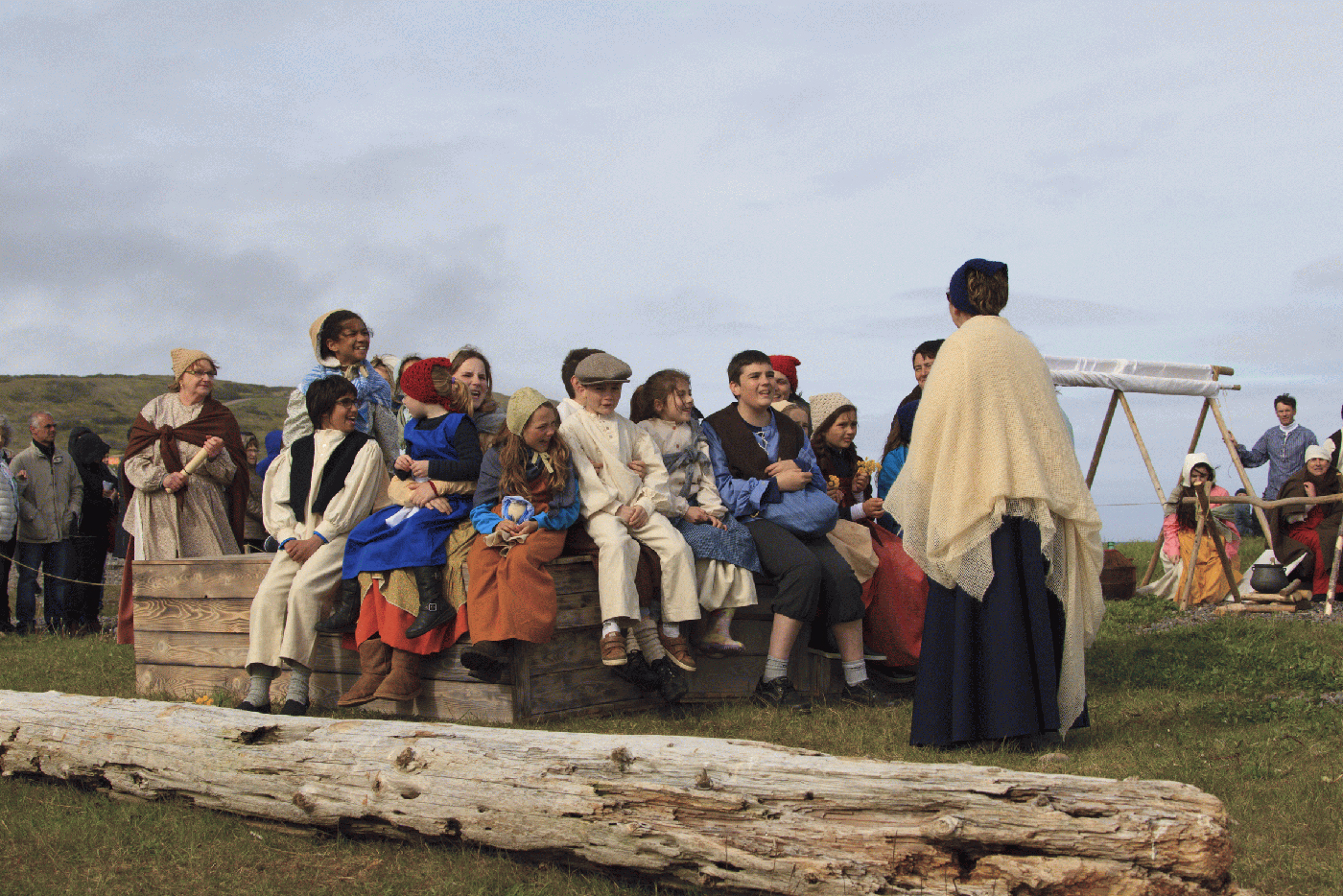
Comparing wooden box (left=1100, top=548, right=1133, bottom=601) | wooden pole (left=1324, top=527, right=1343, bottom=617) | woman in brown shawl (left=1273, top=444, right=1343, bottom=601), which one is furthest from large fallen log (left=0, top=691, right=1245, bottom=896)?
woman in brown shawl (left=1273, top=444, right=1343, bottom=601)

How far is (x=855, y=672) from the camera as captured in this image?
21.9ft

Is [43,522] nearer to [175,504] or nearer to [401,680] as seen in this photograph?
[175,504]

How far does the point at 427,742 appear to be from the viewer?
4203 millimetres

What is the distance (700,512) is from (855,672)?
1257 mm

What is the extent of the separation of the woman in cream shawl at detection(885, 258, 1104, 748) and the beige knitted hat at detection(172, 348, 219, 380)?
5.40 metres

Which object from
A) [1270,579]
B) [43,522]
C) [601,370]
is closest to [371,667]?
[601,370]

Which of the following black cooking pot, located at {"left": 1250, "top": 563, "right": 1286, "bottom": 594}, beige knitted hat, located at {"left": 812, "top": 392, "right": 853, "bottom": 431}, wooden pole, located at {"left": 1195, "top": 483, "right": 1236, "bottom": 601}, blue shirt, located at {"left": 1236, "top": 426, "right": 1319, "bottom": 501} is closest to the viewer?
beige knitted hat, located at {"left": 812, "top": 392, "right": 853, "bottom": 431}

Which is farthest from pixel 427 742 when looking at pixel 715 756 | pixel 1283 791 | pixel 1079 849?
pixel 1283 791

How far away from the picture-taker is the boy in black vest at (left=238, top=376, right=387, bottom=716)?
6445 millimetres

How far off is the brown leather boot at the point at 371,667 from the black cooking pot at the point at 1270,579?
28.3 ft

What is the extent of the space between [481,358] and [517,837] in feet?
13.4

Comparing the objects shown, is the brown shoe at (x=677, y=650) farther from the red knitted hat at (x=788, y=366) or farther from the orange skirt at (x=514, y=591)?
the red knitted hat at (x=788, y=366)

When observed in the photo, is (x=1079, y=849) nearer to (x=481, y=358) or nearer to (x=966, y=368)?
(x=966, y=368)

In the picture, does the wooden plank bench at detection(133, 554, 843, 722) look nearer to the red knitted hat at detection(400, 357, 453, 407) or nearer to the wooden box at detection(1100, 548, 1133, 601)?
the red knitted hat at detection(400, 357, 453, 407)
